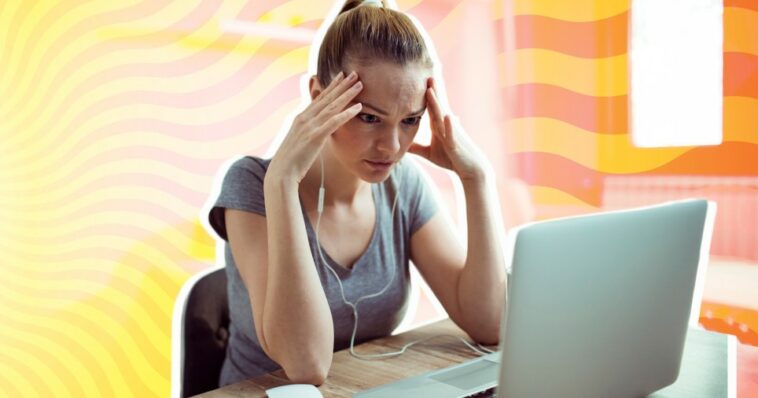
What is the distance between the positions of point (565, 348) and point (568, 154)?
1.86m

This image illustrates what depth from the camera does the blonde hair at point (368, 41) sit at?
3.76 feet

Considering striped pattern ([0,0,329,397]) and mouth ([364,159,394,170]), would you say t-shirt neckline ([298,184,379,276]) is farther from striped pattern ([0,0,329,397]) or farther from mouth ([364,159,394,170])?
striped pattern ([0,0,329,397])

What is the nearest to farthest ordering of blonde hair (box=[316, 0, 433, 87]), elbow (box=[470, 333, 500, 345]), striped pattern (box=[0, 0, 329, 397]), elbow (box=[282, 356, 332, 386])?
elbow (box=[282, 356, 332, 386]) → blonde hair (box=[316, 0, 433, 87]) → elbow (box=[470, 333, 500, 345]) → striped pattern (box=[0, 0, 329, 397])

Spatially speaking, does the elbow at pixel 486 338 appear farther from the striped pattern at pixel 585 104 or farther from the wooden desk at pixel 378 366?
the striped pattern at pixel 585 104

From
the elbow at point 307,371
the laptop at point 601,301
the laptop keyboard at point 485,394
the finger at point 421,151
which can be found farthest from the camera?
the finger at point 421,151

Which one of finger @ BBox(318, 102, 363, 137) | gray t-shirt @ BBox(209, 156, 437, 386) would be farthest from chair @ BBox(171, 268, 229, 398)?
finger @ BBox(318, 102, 363, 137)

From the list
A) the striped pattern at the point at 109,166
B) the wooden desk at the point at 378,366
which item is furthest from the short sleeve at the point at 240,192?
the striped pattern at the point at 109,166

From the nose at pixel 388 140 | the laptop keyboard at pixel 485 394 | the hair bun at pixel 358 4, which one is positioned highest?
the hair bun at pixel 358 4

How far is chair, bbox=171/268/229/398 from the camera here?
1324 mm

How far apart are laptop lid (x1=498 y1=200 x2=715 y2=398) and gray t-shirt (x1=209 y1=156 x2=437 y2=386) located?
58 cm

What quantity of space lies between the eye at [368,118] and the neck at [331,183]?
0.62ft

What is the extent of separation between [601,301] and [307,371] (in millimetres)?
500

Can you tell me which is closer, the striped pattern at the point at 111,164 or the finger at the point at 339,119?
the finger at the point at 339,119

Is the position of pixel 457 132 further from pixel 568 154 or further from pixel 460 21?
pixel 460 21
